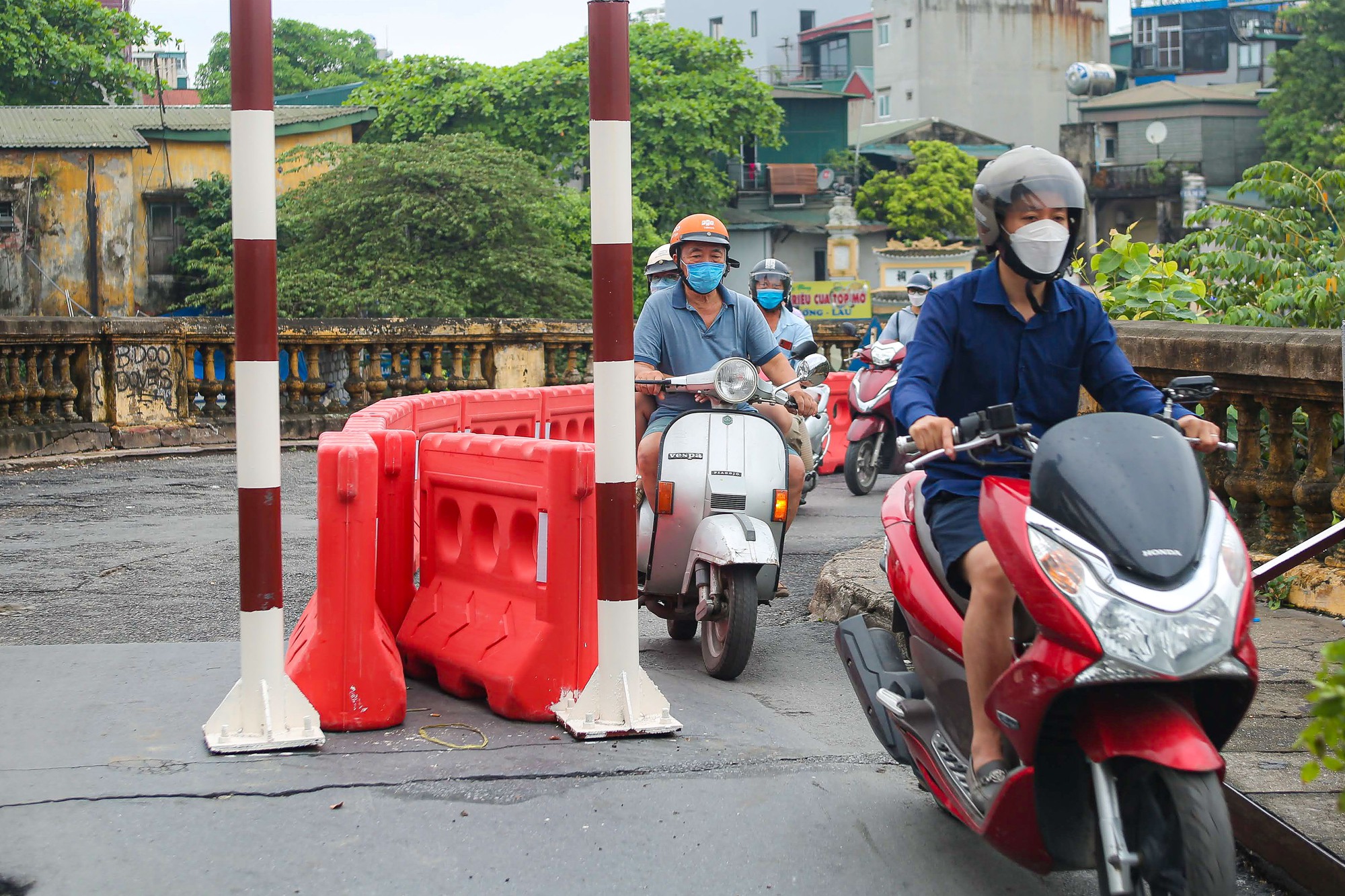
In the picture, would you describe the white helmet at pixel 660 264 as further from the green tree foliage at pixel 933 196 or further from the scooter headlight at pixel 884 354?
the green tree foliage at pixel 933 196

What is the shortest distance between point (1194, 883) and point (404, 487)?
3.55 m

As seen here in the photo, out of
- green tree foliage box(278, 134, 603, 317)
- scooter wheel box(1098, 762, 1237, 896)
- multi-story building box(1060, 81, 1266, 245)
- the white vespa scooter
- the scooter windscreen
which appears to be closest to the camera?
scooter wheel box(1098, 762, 1237, 896)

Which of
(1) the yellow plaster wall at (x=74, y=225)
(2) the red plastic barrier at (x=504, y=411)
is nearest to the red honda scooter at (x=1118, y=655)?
(2) the red plastic barrier at (x=504, y=411)

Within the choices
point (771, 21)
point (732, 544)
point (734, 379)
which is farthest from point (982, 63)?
point (732, 544)

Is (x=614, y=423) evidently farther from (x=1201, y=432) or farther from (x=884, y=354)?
(x=884, y=354)

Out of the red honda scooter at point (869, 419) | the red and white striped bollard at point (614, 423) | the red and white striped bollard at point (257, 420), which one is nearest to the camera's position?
the red and white striped bollard at point (257, 420)

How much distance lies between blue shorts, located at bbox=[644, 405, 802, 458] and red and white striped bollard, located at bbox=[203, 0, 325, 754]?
2.00m

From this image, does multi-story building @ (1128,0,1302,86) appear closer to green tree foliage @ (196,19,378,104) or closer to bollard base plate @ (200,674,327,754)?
green tree foliage @ (196,19,378,104)

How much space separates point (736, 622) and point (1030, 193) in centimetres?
250

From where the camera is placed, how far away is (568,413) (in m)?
9.30

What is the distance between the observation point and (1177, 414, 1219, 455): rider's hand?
11.1ft

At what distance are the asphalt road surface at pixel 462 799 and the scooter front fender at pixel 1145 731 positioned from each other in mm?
883

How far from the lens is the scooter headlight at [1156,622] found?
275 cm

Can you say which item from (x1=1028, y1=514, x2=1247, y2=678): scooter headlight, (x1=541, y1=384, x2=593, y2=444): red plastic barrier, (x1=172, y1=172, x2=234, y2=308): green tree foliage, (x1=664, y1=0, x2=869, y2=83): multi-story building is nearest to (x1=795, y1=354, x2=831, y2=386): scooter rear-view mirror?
(x1=541, y1=384, x2=593, y2=444): red plastic barrier
